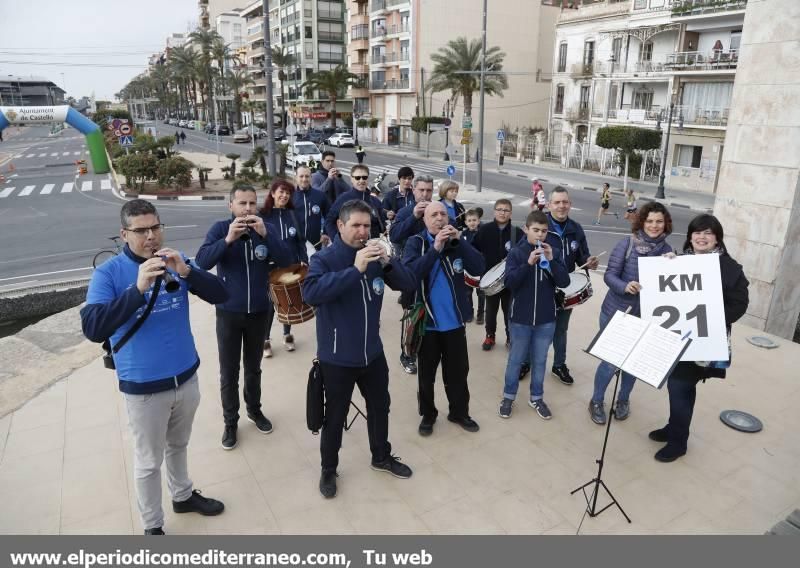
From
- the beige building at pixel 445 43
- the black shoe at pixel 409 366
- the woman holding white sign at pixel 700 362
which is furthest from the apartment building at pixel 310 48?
the woman holding white sign at pixel 700 362

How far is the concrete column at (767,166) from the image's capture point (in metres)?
6.86

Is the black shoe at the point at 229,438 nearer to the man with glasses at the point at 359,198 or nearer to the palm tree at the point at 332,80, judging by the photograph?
the man with glasses at the point at 359,198

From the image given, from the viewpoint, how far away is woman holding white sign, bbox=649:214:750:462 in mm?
4180

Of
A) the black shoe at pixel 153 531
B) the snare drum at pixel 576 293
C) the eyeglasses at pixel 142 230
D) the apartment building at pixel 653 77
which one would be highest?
the apartment building at pixel 653 77

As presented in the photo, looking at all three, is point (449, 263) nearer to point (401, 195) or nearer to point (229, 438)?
point (229, 438)

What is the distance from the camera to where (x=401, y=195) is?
8.00m

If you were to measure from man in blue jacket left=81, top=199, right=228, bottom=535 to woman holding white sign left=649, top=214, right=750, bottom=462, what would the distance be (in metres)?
3.52

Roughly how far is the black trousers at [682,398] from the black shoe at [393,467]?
2150 millimetres

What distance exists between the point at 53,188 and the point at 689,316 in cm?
2876

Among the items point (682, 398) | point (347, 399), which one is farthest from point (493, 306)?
point (347, 399)

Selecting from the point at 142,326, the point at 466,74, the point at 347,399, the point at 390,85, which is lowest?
the point at 347,399

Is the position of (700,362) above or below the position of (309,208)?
below

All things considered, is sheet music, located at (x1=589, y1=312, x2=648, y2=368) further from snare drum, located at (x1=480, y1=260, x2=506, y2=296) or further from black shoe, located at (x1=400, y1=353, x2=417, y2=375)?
black shoe, located at (x1=400, y1=353, x2=417, y2=375)
